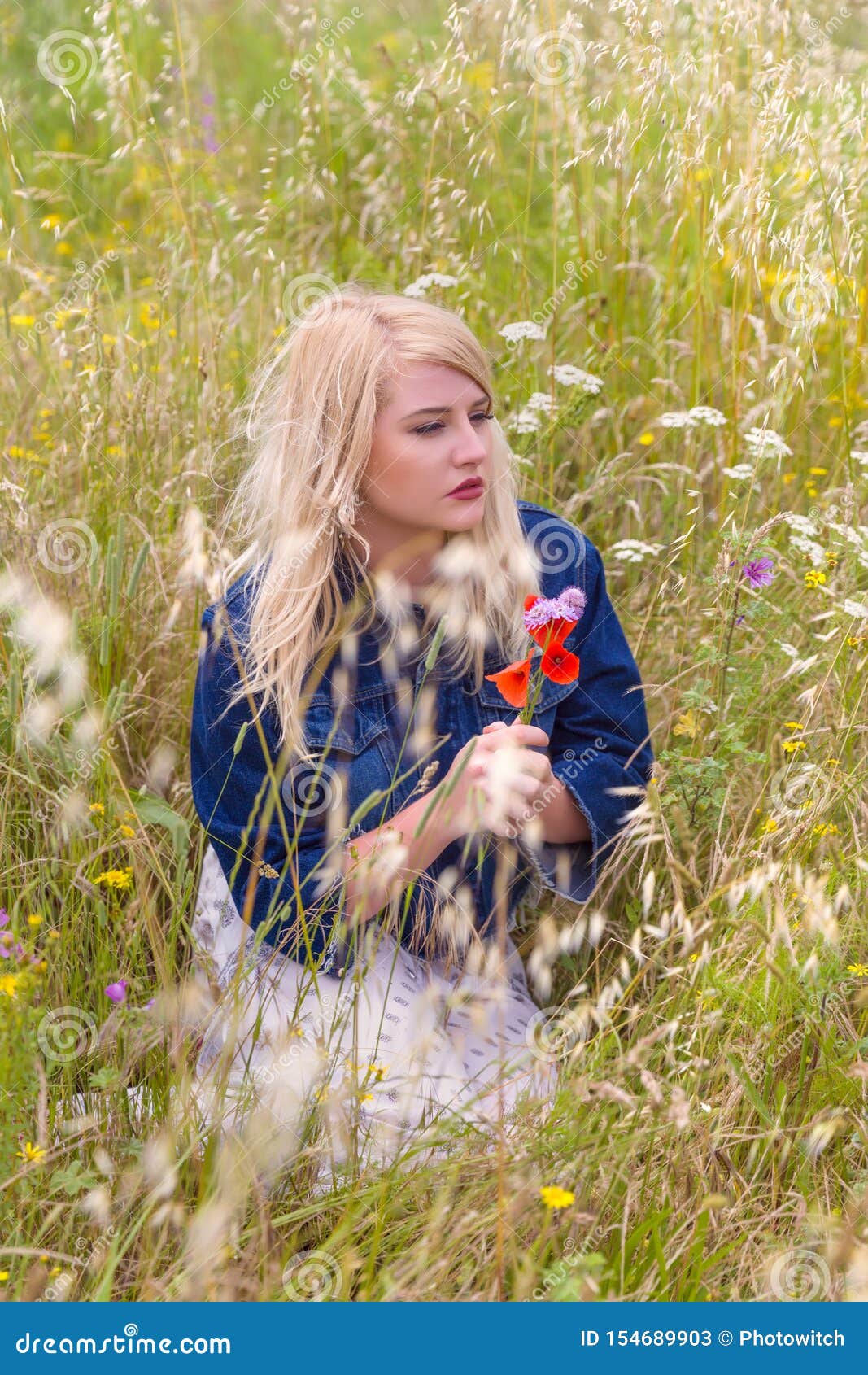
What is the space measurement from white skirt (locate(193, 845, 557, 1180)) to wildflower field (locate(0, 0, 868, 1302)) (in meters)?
0.06

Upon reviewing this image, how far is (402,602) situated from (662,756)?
0.50 m

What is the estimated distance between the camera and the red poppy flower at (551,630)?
1.49m

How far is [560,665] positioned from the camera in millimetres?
1538

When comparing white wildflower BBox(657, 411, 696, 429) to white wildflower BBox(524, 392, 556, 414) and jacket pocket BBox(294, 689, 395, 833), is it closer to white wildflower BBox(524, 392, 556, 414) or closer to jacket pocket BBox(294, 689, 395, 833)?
white wildflower BBox(524, 392, 556, 414)

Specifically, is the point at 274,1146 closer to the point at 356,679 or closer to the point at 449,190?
the point at 356,679

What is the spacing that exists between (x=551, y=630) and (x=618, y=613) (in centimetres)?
109

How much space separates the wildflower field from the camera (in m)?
1.43

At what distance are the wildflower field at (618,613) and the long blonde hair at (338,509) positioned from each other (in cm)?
19

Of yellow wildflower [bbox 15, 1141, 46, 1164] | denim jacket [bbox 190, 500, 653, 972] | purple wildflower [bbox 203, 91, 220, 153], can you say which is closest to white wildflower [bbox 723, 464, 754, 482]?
denim jacket [bbox 190, 500, 653, 972]

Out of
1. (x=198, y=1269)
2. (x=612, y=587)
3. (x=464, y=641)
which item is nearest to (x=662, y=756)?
(x=464, y=641)


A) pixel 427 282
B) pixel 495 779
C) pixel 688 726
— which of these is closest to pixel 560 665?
pixel 495 779

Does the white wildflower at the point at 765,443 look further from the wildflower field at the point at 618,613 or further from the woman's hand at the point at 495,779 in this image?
the woman's hand at the point at 495,779

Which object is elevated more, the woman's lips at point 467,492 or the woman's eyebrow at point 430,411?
the woman's eyebrow at point 430,411

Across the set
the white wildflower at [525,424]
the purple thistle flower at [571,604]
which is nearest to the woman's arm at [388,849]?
the purple thistle flower at [571,604]
